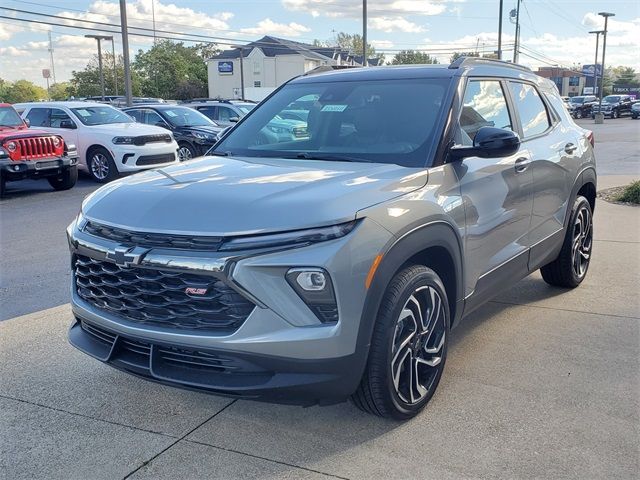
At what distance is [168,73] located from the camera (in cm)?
8312

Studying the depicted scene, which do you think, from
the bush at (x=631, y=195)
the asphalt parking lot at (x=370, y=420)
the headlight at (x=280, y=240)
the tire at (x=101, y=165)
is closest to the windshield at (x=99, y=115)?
the tire at (x=101, y=165)

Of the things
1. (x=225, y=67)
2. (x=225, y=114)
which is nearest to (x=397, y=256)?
(x=225, y=114)

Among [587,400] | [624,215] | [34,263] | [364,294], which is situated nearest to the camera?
[364,294]

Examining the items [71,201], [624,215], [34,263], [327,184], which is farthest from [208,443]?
[71,201]

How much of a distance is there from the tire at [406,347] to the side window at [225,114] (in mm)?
16561

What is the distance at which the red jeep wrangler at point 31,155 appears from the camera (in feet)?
39.0

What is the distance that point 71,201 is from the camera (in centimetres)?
1178

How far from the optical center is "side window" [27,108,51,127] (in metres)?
14.8

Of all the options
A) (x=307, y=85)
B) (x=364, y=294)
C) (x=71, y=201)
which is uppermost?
(x=307, y=85)

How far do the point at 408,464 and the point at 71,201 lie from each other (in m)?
10.2

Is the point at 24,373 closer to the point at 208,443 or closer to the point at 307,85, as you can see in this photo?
the point at 208,443

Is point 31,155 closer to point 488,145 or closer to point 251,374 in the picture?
point 488,145

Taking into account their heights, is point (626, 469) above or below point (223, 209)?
below

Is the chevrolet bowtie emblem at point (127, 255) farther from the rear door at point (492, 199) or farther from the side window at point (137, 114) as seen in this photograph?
the side window at point (137, 114)
